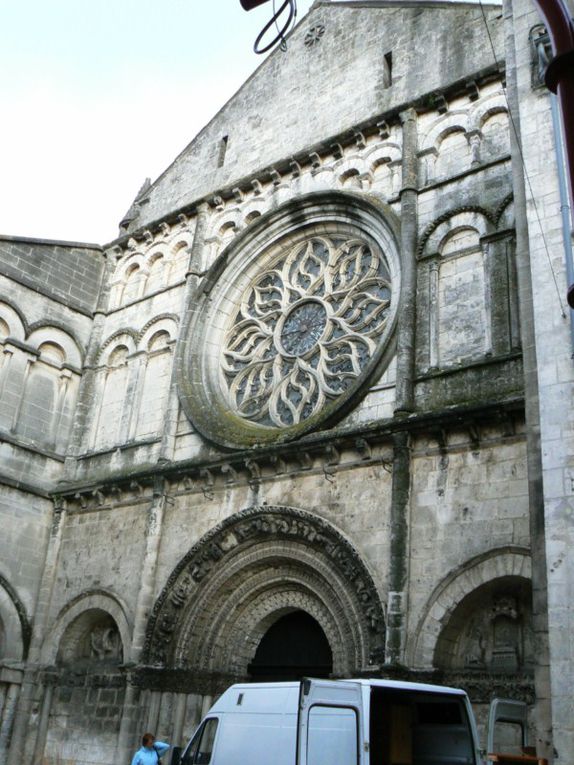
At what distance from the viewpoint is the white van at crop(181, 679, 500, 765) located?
7.39m

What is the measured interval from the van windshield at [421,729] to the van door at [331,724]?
2.09 feet

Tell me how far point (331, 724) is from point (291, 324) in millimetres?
8711

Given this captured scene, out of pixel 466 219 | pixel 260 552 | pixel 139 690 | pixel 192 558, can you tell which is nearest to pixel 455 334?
pixel 466 219

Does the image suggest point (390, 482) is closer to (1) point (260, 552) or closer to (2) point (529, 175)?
(1) point (260, 552)

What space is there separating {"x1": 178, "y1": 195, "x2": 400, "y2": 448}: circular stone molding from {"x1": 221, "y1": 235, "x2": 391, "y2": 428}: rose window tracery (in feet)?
0.06

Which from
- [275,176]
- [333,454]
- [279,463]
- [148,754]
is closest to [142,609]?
[279,463]

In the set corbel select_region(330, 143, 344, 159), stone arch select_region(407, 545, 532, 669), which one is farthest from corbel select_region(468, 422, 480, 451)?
corbel select_region(330, 143, 344, 159)

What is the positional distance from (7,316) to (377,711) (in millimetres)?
11675

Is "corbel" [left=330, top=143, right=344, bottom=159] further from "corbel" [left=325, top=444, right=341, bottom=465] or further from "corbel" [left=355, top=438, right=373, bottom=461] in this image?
"corbel" [left=355, top=438, right=373, bottom=461]

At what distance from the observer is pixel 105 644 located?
48.4 feet

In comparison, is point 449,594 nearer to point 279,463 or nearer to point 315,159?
point 279,463

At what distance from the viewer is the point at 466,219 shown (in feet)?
42.3

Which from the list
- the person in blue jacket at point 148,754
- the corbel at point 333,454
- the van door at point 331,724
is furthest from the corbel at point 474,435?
the person in blue jacket at point 148,754

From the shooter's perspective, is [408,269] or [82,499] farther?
[82,499]
